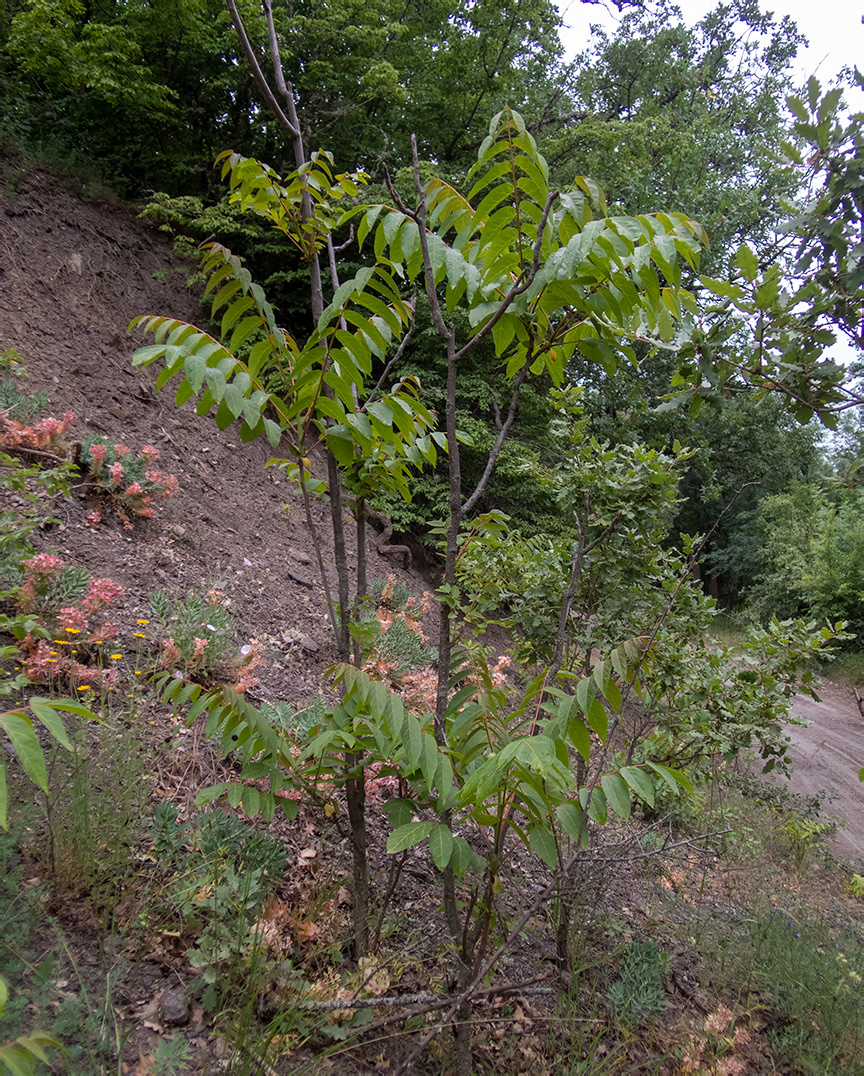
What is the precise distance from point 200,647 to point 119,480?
173 centimetres

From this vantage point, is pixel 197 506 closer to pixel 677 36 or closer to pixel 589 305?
pixel 589 305

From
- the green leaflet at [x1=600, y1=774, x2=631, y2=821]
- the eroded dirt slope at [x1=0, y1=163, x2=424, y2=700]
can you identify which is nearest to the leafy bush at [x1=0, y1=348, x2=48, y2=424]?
the eroded dirt slope at [x1=0, y1=163, x2=424, y2=700]

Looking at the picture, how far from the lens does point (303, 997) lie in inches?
65.7

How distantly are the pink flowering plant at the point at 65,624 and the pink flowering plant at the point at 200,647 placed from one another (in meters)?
0.30

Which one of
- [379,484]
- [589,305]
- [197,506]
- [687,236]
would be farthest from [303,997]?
[197,506]

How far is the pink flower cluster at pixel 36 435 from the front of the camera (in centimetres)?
380

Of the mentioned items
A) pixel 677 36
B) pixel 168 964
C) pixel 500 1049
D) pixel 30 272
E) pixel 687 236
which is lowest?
pixel 168 964

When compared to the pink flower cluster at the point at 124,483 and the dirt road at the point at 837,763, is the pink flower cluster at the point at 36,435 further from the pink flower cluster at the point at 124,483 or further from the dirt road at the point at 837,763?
the dirt road at the point at 837,763

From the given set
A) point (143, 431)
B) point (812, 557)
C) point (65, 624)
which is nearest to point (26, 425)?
point (143, 431)

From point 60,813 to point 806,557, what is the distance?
53.2 feet

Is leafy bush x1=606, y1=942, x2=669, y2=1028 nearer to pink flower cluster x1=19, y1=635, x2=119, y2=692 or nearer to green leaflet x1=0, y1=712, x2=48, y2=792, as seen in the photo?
green leaflet x1=0, y1=712, x2=48, y2=792

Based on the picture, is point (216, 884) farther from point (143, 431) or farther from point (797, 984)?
point (143, 431)

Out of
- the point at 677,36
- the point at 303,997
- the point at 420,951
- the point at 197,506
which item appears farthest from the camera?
the point at 677,36

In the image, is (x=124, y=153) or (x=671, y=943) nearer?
(x=671, y=943)
